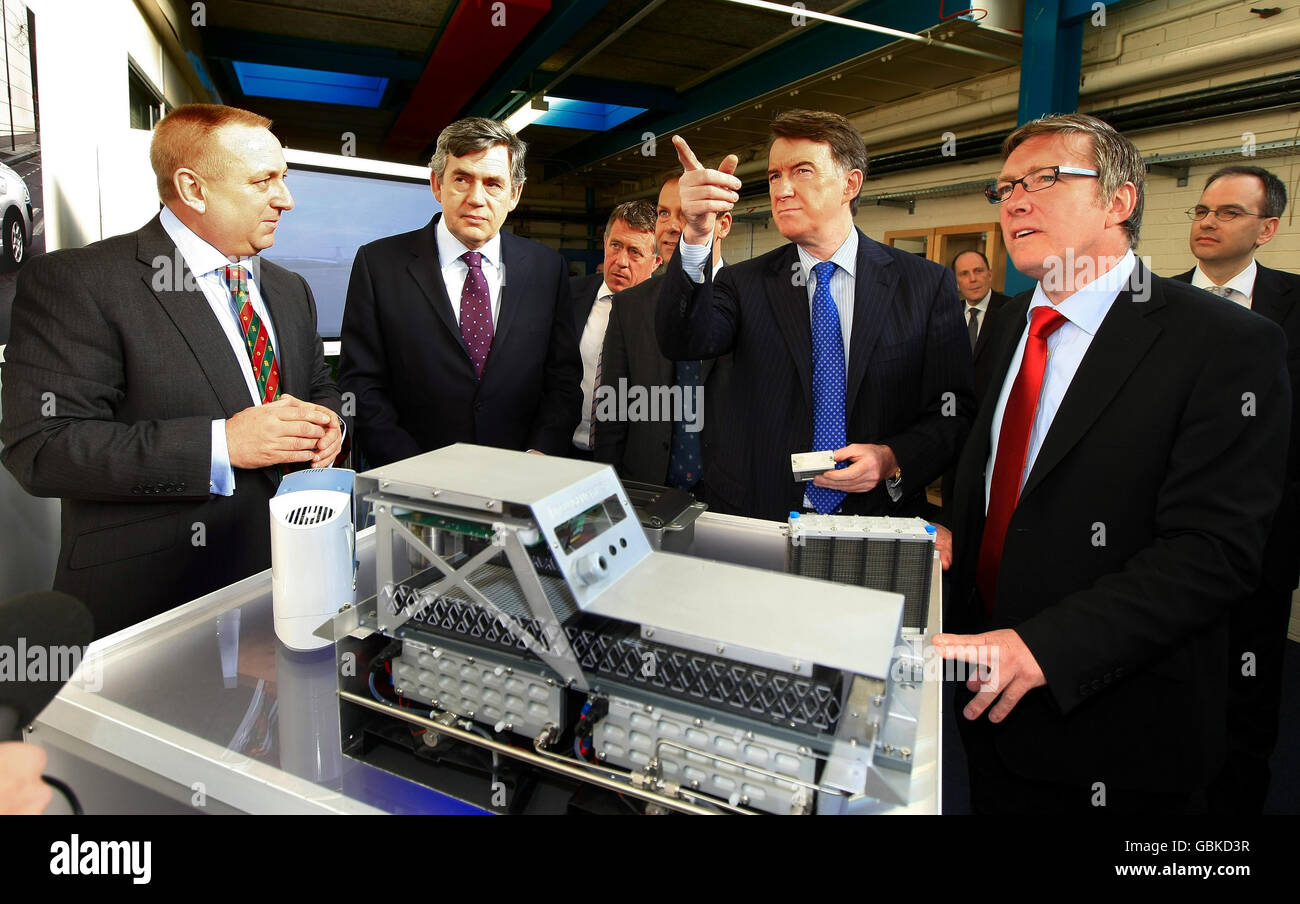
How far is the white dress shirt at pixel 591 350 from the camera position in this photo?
333 cm

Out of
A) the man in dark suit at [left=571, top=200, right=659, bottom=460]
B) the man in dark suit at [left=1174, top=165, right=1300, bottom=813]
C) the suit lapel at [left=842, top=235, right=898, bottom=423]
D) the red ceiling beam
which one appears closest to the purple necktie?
the man in dark suit at [left=571, top=200, right=659, bottom=460]

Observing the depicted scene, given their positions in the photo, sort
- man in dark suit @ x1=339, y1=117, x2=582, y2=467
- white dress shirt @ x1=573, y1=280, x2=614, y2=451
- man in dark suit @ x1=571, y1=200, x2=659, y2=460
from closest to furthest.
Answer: man in dark suit @ x1=339, y1=117, x2=582, y2=467
white dress shirt @ x1=573, y1=280, x2=614, y2=451
man in dark suit @ x1=571, y1=200, x2=659, y2=460

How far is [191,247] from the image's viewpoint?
5.88ft

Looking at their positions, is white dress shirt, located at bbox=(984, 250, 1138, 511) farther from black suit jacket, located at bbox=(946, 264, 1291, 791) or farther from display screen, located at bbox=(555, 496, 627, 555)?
display screen, located at bbox=(555, 496, 627, 555)

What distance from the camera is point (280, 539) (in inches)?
47.1

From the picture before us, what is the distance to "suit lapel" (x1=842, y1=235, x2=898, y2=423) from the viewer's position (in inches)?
80.5

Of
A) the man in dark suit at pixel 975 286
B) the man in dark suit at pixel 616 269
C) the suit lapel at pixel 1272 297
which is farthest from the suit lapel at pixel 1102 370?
the man in dark suit at pixel 975 286

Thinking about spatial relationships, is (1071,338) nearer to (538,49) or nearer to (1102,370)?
(1102,370)

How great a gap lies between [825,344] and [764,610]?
1.36 m

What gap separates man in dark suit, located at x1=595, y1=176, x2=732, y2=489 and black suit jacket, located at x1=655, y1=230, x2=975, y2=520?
1.25 feet

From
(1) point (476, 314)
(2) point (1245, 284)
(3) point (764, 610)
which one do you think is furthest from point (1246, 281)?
(3) point (764, 610)

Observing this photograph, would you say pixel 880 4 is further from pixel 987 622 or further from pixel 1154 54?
pixel 987 622

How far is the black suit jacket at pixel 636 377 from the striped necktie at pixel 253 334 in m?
1.27
